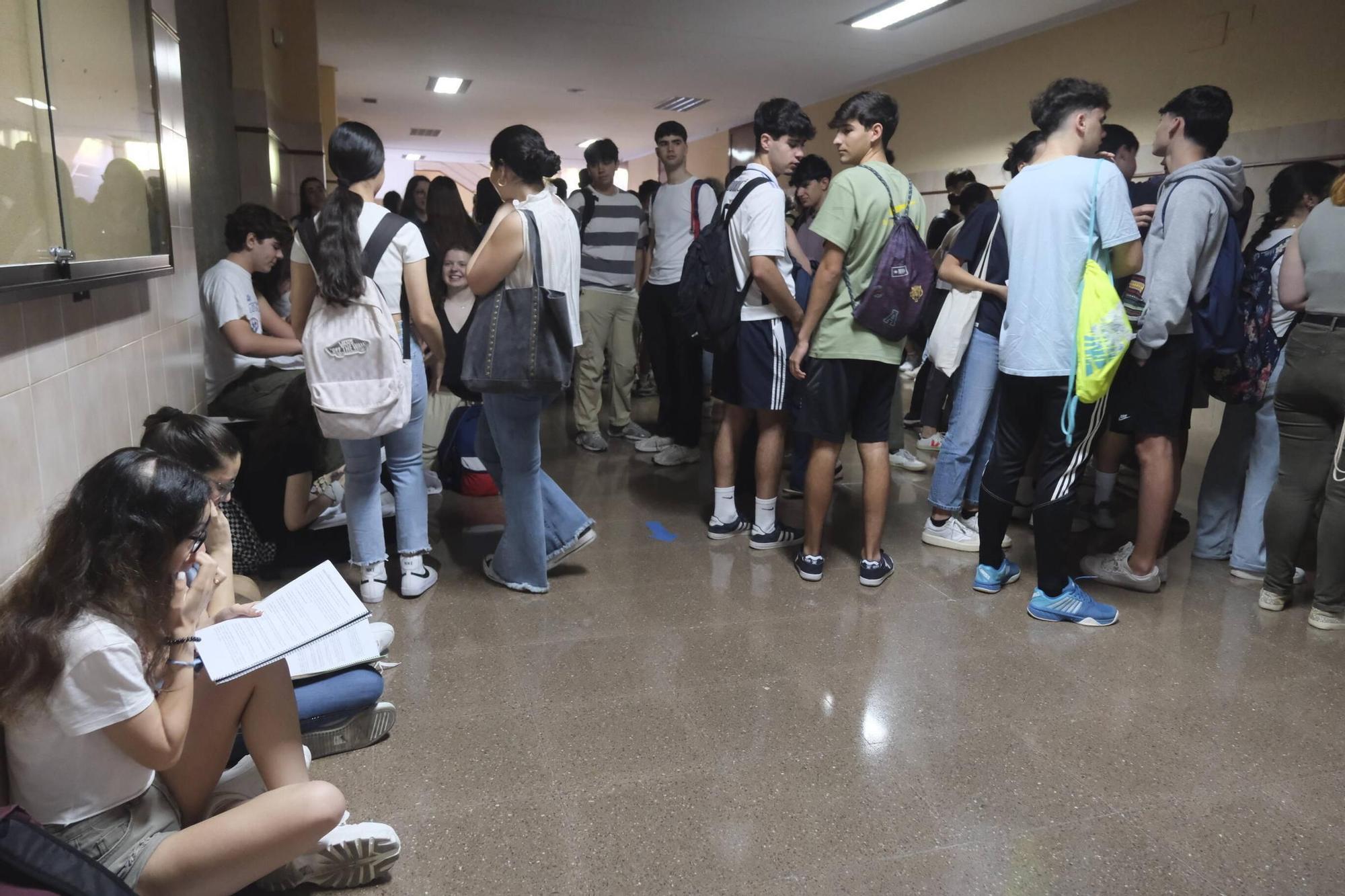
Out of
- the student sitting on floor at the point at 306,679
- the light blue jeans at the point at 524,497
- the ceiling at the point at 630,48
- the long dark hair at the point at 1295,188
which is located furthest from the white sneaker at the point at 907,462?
the ceiling at the point at 630,48

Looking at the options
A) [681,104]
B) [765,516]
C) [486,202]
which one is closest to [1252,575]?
[765,516]

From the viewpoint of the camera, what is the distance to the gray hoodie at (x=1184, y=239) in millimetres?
2688

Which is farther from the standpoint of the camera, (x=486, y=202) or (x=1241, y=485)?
(x=486, y=202)

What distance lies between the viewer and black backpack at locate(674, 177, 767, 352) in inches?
125

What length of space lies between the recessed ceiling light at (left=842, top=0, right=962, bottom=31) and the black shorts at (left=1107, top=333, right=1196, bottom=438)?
4.19m

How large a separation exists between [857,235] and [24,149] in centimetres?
223

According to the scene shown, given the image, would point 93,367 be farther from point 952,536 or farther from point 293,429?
point 952,536

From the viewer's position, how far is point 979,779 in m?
1.98

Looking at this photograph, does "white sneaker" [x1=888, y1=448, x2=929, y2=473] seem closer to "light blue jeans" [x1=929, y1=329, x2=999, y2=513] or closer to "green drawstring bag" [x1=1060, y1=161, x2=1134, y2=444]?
"light blue jeans" [x1=929, y1=329, x2=999, y2=513]

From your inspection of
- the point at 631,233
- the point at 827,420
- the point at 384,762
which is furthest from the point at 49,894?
the point at 631,233

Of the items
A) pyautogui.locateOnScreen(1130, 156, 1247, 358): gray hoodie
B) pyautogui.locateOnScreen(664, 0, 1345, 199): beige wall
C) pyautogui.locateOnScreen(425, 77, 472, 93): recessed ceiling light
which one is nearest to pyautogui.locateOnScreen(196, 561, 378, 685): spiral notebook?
pyautogui.locateOnScreen(1130, 156, 1247, 358): gray hoodie

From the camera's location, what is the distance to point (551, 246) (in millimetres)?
2623

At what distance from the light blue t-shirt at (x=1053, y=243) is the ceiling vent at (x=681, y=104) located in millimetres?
8466

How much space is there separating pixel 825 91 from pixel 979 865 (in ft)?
30.8
